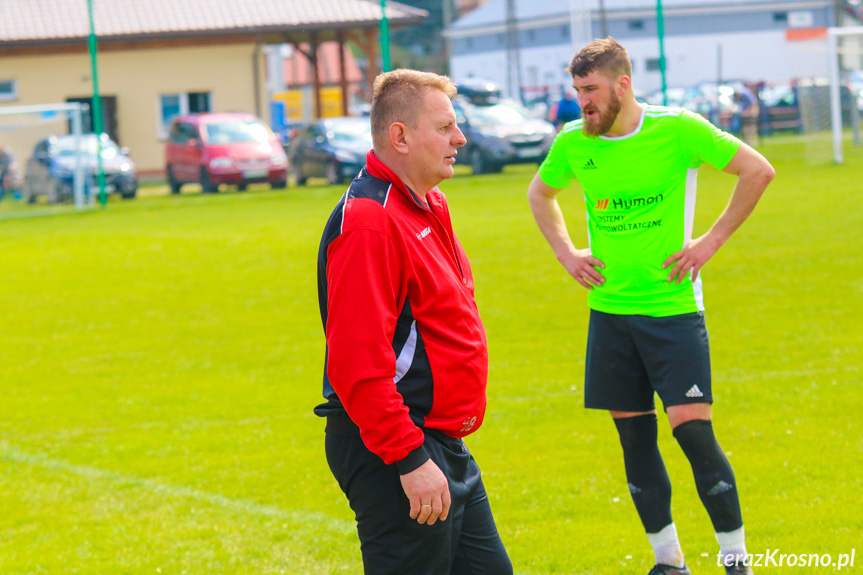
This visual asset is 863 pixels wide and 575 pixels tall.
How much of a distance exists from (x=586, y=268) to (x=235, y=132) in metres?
23.9

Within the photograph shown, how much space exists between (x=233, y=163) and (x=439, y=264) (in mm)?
23990

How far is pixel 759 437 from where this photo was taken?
593 cm

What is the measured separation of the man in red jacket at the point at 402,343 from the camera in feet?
8.93

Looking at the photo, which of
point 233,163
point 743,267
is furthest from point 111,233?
point 743,267

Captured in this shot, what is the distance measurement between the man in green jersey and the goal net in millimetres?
20804

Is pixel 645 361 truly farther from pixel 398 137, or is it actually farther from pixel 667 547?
pixel 398 137

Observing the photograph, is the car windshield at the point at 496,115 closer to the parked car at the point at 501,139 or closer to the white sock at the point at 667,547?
the parked car at the point at 501,139

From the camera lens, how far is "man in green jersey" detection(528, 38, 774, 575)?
408 centimetres

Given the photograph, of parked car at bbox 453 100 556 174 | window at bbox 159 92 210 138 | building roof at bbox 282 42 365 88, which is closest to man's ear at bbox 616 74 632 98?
parked car at bbox 453 100 556 174

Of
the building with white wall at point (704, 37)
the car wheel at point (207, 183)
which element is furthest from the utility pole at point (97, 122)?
the building with white wall at point (704, 37)

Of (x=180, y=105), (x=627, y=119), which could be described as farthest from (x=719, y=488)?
(x=180, y=105)

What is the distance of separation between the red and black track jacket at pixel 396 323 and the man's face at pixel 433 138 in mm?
86

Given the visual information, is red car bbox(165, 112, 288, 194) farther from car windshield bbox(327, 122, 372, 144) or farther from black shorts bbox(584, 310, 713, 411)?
black shorts bbox(584, 310, 713, 411)

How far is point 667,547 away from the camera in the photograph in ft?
13.6
